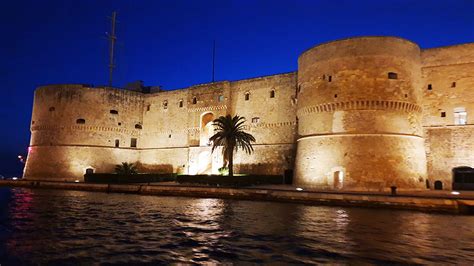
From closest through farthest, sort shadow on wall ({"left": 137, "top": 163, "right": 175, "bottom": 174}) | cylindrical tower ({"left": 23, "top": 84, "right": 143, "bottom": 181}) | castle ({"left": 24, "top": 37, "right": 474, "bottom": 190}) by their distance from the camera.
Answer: castle ({"left": 24, "top": 37, "right": 474, "bottom": 190}), cylindrical tower ({"left": 23, "top": 84, "right": 143, "bottom": 181}), shadow on wall ({"left": 137, "top": 163, "right": 175, "bottom": 174})

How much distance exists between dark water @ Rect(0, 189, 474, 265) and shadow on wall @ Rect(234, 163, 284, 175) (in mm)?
9206

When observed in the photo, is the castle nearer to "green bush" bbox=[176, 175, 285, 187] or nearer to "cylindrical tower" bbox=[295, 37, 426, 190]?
"cylindrical tower" bbox=[295, 37, 426, 190]

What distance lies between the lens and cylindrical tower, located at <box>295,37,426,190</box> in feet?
55.8

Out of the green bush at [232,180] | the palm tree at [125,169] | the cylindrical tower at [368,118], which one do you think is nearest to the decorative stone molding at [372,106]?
the cylindrical tower at [368,118]

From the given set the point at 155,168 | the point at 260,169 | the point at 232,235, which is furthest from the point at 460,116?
the point at 155,168

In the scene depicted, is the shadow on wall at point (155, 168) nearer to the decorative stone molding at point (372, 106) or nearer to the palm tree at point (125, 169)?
the palm tree at point (125, 169)

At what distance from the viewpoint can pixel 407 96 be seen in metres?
17.7

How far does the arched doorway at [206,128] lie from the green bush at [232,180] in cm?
496

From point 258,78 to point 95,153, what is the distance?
13.8 m

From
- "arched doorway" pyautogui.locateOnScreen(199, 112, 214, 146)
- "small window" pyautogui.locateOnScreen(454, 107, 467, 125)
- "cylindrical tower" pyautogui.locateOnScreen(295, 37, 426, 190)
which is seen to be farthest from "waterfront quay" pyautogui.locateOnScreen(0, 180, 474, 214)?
"arched doorway" pyautogui.locateOnScreen(199, 112, 214, 146)

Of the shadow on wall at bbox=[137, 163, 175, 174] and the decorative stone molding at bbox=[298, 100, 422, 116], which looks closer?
the decorative stone molding at bbox=[298, 100, 422, 116]

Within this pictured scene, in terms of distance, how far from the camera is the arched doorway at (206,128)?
88.5 feet

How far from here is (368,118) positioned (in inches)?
683

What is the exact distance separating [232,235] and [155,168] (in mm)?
21577
